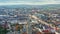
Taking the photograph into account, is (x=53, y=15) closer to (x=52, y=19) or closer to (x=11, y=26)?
(x=52, y=19)

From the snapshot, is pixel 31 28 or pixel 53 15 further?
pixel 53 15

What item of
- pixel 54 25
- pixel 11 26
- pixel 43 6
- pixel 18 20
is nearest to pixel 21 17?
pixel 18 20

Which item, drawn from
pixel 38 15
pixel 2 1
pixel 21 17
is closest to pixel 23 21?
pixel 21 17

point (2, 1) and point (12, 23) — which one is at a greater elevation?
point (2, 1)

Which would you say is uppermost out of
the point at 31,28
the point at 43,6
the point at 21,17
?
the point at 43,6

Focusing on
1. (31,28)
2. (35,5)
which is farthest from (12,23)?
(35,5)

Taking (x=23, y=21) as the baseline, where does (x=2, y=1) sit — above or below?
above

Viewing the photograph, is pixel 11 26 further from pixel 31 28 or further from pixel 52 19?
pixel 52 19
